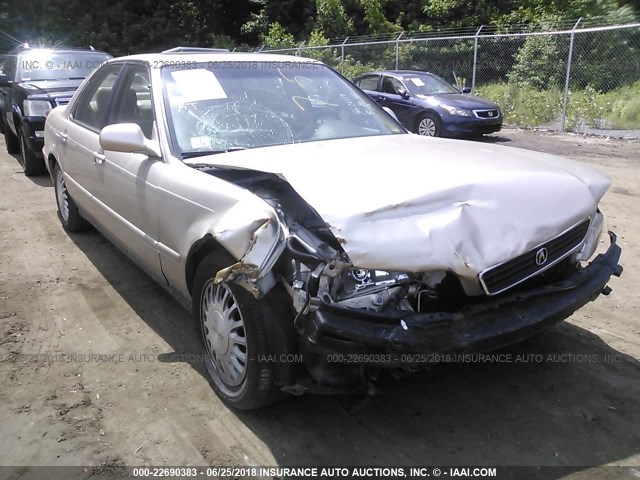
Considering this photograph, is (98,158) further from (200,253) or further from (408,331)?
(408,331)

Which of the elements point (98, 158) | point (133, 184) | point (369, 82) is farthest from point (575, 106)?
point (133, 184)

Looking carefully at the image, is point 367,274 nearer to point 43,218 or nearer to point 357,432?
point 357,432

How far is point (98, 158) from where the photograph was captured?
4.30 metres

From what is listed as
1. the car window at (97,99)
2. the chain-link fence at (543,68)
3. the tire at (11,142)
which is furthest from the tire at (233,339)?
the chain-link fence at (543,68)

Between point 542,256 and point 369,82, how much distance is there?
11.5 metres

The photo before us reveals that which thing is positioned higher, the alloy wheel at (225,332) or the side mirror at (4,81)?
the side mirror at (4,81)

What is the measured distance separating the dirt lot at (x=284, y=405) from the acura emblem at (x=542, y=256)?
832mm

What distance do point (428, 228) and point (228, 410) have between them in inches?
57.7

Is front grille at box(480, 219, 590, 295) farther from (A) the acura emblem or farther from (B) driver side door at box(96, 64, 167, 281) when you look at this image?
(B) driver side door at box(96, 64, 167, 281)

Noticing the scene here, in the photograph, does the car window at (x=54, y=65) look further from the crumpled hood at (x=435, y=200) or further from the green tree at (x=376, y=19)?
the green tree at (x=376, y=19)

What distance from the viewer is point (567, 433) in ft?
9.17

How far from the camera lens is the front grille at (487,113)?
11.9 meters

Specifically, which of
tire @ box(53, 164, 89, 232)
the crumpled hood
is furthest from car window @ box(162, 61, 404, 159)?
tire @ box(53, 164, 89, 232)

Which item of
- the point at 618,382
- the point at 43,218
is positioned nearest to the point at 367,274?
the point at 618,382
